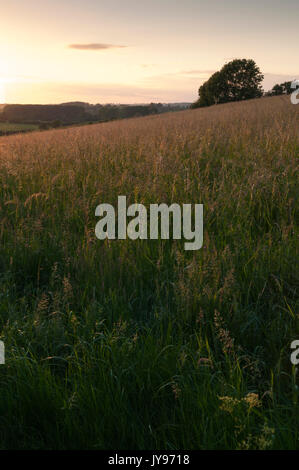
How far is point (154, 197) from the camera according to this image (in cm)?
414

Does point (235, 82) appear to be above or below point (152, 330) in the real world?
above

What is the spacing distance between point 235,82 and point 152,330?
59.9 metres

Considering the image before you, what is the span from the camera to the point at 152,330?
2475mm

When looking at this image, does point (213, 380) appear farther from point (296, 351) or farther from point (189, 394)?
point (296, 351)

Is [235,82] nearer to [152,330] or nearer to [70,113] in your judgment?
[70,113]

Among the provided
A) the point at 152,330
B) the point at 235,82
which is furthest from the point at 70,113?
the point at 152,330

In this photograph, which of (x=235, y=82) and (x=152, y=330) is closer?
(x=152, y=330)

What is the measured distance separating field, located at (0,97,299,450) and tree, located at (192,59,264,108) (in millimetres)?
55155

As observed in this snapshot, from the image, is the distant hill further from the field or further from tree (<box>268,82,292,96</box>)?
the field

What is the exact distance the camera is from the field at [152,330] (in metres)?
1.83

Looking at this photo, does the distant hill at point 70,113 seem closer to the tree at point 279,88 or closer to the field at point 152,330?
the tree at point 279,88

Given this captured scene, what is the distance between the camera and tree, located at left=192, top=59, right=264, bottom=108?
55344mm

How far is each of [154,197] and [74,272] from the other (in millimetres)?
1365
